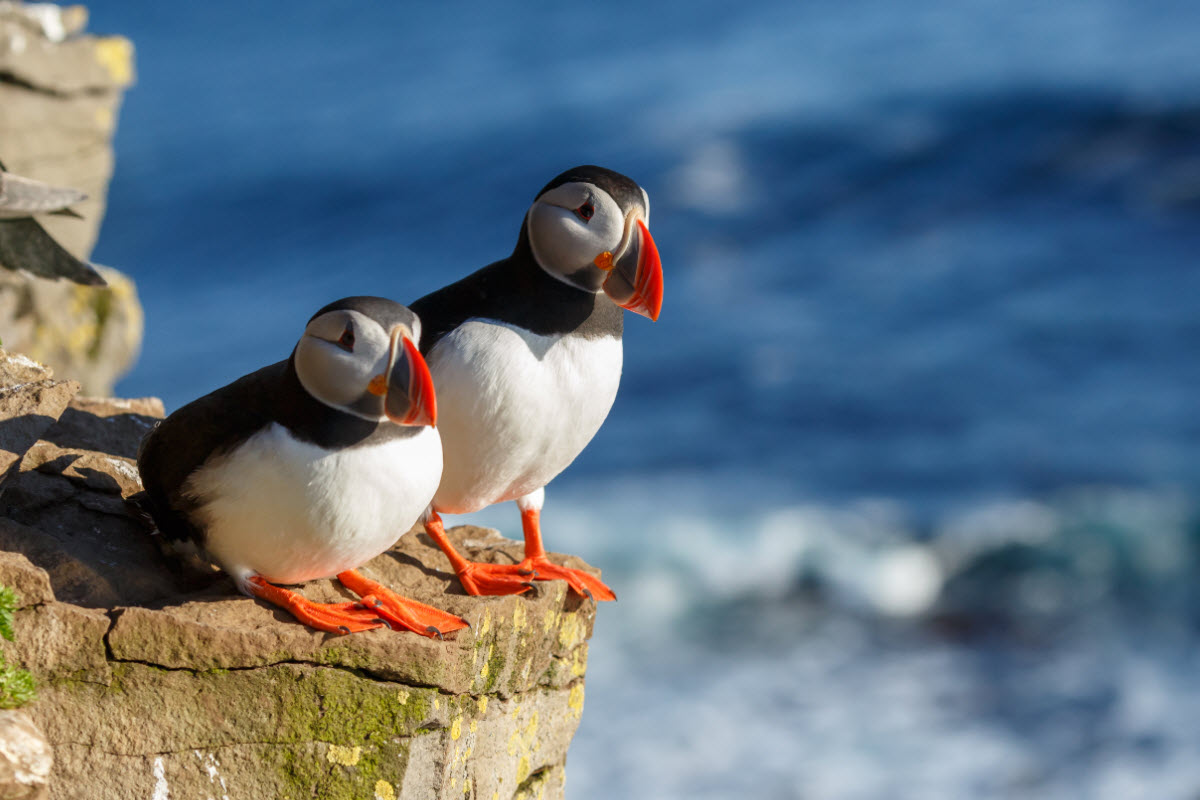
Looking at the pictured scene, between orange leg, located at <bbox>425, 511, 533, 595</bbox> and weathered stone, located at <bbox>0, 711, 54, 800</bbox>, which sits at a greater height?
orange leg, located at <bbox>425, 511, 533, 595</bbox>

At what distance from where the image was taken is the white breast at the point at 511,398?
4543 millimetres

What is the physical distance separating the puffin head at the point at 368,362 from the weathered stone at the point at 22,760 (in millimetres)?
1287

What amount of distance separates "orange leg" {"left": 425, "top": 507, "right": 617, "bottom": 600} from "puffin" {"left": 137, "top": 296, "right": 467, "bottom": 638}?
52 centimetres

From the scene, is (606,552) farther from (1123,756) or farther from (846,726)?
(1123,756)

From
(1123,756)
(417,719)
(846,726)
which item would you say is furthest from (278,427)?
(1123,756)

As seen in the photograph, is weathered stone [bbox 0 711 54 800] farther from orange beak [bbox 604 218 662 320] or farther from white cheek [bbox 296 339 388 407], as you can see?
orange beak [bbox 604 218 662 320]

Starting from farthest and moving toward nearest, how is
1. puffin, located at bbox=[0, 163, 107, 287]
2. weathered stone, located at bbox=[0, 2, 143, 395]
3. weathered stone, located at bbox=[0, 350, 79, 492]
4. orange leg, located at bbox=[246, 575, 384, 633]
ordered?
weathered stone, located at bbox=[0, 2, 143, 395] < puffin, located at bbox=[0, 163, 107, 287] < weathered stone, located at bbox=[0, 350, 79, 492] < orange leg, located at bbox=[246, 575, 384, 633]

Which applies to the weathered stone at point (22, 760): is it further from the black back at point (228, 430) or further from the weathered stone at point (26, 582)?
the black back at point (228, 430)

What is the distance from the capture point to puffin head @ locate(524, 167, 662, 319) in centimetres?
443

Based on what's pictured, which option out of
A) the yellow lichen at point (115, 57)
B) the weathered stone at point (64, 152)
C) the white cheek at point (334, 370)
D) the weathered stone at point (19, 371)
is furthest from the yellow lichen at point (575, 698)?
the yellow lichen at point (115, 57)

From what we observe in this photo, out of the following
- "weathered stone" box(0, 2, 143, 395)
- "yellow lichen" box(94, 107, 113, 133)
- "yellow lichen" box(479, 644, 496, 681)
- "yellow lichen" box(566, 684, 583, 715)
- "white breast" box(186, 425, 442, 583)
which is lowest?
"yellow lichen" box(479, 644, 496, 681)

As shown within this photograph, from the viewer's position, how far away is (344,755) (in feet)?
13.6

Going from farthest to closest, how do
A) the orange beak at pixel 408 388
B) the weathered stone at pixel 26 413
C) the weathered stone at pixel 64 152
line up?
A: the weathered stone at pixel 64 152 < the weathered stone at pixel 26 413 < the orange beak at pixel 408 388

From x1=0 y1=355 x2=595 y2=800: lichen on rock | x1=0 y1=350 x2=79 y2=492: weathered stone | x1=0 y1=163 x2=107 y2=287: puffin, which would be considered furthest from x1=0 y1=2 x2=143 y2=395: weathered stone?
x1=0 y1=355 x2=595 y2=800: lichen on rock
